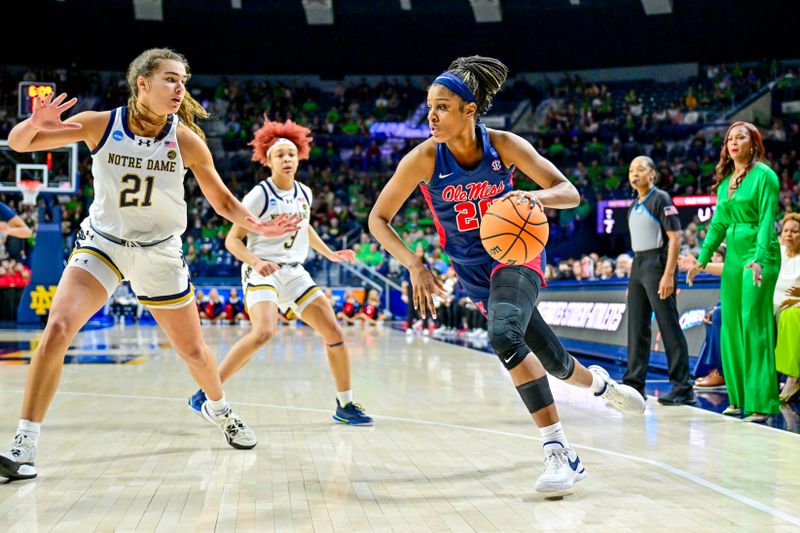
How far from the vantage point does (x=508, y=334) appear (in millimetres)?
3693

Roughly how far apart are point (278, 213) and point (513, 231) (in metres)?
2.75

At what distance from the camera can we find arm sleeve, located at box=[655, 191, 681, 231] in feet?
22.7

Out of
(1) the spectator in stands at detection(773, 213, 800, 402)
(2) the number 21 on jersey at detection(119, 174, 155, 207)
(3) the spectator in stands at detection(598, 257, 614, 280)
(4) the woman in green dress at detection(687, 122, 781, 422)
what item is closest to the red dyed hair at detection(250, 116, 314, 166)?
(2) the number 21 on jersey at detection(119, 174, 155, 207)

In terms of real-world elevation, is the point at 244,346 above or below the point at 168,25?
below

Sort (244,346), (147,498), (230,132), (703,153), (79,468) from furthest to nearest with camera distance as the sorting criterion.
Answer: (230,132) → (703,153) → (244,346) → (79,468) → (147,498)

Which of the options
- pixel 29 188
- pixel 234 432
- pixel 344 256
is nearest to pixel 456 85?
pixel 234 432

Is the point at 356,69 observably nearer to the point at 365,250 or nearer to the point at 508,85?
the point at 508,85

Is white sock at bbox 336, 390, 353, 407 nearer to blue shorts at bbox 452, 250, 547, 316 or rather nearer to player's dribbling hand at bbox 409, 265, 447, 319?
blue shorts at bbox 452, 250, 547, 316

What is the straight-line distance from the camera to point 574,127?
2973 cm

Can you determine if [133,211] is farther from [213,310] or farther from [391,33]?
[391,33]

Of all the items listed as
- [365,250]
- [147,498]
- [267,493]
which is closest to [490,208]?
[267,493]

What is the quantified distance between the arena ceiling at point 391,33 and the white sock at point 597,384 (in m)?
29.6

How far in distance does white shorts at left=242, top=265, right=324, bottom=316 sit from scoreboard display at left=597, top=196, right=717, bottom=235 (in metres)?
18.7

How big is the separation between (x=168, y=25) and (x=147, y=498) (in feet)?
104
